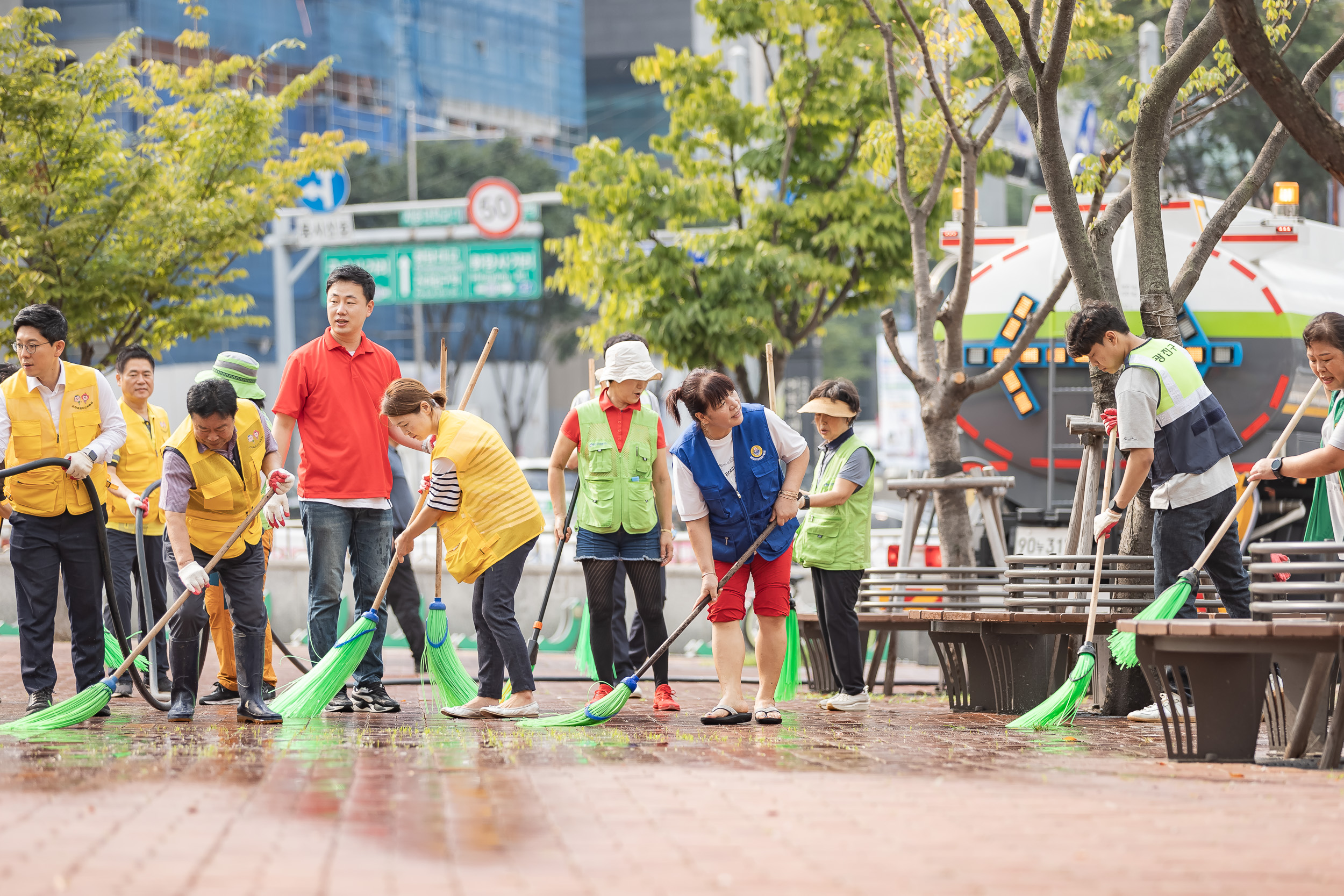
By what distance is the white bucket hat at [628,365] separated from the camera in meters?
7.57

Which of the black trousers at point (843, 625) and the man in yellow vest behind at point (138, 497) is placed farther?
the man in yellow vest behind at point (138, 497)

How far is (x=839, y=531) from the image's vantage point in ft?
26.9

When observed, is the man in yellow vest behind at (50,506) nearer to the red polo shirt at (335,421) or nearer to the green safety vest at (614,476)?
the red polo shirt at (335,421)

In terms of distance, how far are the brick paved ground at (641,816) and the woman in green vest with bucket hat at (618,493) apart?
1057 millimetres

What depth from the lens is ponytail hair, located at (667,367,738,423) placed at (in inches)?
275

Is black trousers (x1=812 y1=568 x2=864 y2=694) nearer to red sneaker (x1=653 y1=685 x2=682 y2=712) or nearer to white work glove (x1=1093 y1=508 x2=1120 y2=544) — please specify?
red sneaker (x1=653 y1=685 x2=682 y2=712)

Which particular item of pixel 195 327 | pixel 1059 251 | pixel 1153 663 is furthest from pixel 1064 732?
pixel 195 327

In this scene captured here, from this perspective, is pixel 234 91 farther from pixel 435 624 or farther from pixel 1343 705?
pixel 1343 705

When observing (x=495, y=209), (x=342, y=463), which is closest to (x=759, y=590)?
(x=342, y=463)

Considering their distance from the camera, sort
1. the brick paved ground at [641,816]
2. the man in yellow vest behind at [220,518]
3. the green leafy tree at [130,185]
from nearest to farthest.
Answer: the brick paved ground at [641,816] → the man in yellow vest behind at [220,518] → the green leafy tree at [130,185]

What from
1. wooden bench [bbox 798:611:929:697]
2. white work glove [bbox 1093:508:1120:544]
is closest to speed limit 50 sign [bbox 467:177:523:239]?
wooden bench [bbox 798:611:929:697]

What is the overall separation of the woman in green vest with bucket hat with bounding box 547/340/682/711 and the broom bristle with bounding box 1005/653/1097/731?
70.2 inches

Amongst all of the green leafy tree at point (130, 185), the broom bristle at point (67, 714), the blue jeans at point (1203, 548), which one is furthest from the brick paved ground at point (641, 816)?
the green leafy tree at point (130, 185)

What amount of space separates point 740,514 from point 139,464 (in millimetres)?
3783
